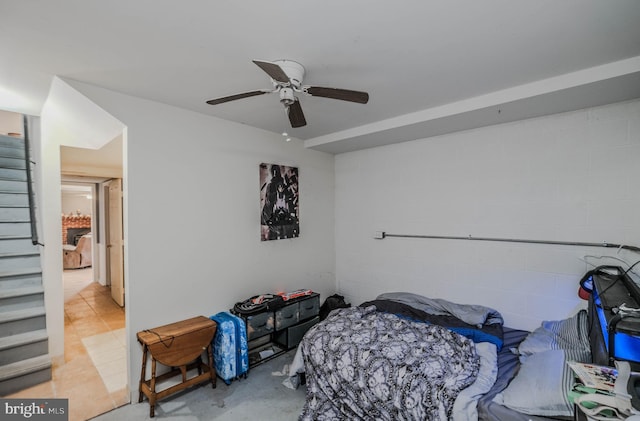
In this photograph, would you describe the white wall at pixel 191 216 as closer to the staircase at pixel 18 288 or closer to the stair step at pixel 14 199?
the staircase at pixel 18 288

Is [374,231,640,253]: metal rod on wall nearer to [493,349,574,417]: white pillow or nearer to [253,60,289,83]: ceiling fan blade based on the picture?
[493,349,574,417]: white pillow

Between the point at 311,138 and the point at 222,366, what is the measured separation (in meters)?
2.74

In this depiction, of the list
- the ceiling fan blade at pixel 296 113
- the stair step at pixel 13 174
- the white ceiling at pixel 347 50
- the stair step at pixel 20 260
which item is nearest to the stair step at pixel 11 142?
the stair step at pixel 13 174

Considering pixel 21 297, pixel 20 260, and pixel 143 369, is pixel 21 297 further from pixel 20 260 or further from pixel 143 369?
pixel 143 369

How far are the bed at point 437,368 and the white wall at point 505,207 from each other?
1.37ft

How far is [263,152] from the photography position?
135 inches

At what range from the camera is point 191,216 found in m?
2.82

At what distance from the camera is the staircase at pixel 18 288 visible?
2611 millimetres

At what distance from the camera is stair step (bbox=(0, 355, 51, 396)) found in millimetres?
2494

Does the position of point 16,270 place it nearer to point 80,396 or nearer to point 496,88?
point 80,396

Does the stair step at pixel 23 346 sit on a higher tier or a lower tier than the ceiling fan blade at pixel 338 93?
lower

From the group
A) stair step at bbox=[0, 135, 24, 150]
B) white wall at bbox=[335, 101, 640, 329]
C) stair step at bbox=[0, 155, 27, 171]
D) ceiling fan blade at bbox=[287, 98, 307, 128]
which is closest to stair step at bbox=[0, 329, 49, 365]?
stair step at bbox=[0, 155, 27, 171]

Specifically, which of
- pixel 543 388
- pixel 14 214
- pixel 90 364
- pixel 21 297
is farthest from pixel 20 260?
pixel 543 388

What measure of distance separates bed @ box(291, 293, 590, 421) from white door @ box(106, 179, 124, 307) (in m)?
3.78
